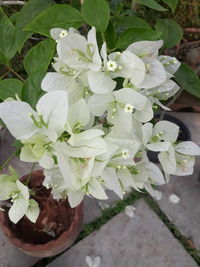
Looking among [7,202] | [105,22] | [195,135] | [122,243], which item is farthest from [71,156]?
[195,135]

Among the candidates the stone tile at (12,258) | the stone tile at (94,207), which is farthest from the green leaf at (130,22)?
the stone tile at (12,258)

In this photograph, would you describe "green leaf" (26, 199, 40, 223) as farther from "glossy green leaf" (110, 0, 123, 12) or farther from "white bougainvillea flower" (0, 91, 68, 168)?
"glossy green leaf" (110, 0, 123, 12)

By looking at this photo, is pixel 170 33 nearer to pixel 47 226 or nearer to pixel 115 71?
pixel 115 71

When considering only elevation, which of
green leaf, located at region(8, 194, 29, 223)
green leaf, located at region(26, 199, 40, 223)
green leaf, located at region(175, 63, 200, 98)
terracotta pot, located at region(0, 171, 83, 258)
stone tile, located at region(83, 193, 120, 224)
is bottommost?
stone tile, located at region(83, 193, 120, 224)

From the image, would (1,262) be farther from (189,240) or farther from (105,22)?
(105,22)

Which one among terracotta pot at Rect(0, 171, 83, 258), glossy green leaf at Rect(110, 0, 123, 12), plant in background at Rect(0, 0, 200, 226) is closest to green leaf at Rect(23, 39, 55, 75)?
plant in background at Rect(0, 0, 200, 226)

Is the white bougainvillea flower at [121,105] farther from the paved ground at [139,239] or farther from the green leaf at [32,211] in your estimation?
the paved ground at [139,239]
